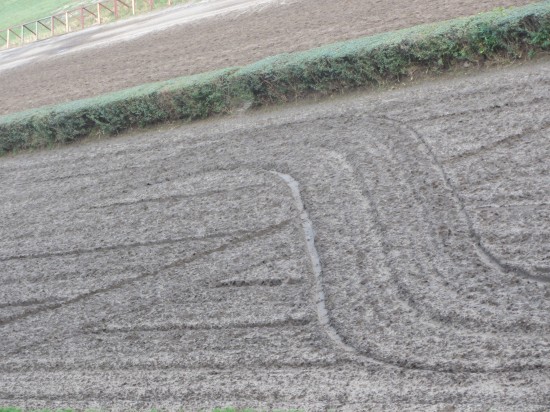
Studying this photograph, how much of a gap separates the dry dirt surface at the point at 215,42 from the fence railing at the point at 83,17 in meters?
6.01

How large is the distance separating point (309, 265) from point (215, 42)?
10031 millimetres

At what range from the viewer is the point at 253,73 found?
12.4 metres

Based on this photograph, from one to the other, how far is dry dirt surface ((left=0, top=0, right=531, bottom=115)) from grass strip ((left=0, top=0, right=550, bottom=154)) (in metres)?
1.58

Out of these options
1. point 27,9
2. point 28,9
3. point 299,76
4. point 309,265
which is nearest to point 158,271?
point 309,265

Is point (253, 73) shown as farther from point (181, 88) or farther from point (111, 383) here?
point (111, 383)

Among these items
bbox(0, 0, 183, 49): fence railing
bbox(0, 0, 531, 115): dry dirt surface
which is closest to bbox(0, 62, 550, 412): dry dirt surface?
bbox(0, 0, 531, 115): dry dirt surface

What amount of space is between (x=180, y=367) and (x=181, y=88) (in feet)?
22.7

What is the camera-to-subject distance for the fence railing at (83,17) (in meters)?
29.6

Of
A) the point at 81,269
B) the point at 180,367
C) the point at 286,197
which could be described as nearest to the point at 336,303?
the point at 180,367

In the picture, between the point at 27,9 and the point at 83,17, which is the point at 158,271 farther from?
the point at 27,9

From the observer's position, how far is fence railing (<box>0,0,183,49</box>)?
29.6 m

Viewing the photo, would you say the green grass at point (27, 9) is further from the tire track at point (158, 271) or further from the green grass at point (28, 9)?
the tire track at point (158, 271)

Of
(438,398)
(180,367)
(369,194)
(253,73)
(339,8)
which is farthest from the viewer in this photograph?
(339,8)

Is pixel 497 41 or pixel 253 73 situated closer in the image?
pixel 497 41
